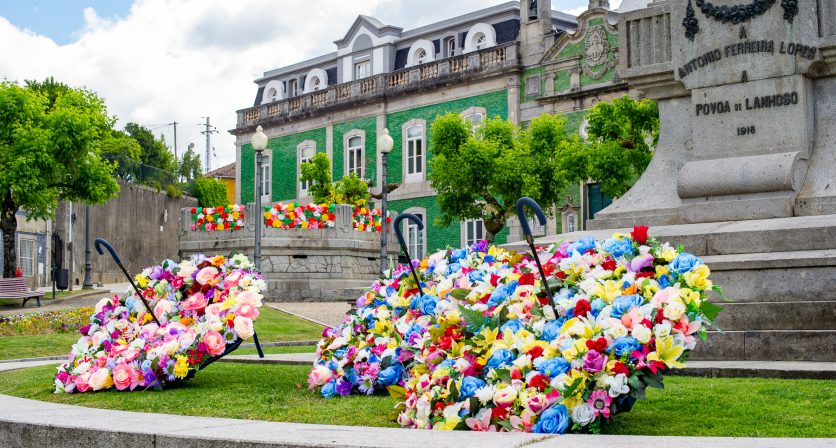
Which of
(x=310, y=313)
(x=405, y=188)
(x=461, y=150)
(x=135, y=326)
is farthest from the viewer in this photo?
(x=405, y=188)

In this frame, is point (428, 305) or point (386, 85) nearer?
point (428, 305)

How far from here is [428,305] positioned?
282 inches

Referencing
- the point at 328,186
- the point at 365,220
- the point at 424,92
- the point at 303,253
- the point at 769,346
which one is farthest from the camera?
the point at 424,92

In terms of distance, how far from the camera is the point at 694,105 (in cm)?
1222

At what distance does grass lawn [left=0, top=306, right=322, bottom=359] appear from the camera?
15.7 metres

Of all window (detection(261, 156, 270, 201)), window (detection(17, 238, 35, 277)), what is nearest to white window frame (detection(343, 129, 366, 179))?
window (detection(261, 156, 270, 201))

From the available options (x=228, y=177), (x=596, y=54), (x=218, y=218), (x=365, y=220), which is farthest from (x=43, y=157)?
(x=228, y=177)

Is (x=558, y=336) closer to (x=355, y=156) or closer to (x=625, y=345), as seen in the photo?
(x=625, y=345)

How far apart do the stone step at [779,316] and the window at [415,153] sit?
1442 inches

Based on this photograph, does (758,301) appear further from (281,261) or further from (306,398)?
(281,261)

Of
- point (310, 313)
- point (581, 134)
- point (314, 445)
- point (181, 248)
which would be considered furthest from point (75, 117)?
point (314, 445)

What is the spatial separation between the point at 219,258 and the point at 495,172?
89.4 feet

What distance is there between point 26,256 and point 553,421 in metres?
41.7

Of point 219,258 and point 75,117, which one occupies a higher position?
point 75,117
